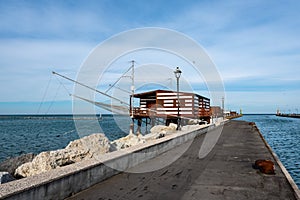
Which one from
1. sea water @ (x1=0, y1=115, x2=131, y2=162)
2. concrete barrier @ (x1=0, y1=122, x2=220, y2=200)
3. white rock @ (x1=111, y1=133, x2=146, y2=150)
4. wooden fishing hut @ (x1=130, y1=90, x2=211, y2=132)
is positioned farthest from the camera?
wooden fishing hut @ (x1=130, y1=90, x2=211, y2=132)

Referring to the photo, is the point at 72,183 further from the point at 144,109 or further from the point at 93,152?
the point at 144,109

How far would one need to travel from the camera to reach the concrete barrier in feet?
14.6

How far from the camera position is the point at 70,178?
217 inches

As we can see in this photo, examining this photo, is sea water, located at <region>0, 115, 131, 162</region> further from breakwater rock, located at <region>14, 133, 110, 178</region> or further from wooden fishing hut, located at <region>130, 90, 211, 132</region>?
breakwater rock, located at <region>14, 133, 110, 178</region>

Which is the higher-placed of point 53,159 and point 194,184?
point 53,159

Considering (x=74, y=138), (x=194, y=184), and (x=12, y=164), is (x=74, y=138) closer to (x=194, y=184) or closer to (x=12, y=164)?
(x=12, y=164)

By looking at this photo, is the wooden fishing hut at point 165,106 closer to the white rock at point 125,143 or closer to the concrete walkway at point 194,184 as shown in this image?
the white rock at point 125,143

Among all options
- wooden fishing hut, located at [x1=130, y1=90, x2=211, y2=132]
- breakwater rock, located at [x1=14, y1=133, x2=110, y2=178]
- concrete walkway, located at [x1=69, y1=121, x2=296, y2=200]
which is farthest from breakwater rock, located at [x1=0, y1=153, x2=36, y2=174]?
wooden fishing hut, located at [x1=130, y1=90, x2=211, y2=132]

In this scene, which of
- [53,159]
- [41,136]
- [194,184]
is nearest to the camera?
[194,184]

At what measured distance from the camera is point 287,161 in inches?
675

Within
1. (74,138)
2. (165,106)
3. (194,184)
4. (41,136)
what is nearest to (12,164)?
(194,184)

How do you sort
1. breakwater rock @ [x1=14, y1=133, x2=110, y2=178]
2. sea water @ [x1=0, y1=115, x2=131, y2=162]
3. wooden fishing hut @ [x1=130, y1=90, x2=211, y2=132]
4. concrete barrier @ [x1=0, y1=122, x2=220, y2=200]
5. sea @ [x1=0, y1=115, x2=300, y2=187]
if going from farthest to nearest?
wooden fishing hut @ [x1=130, y1=90, x2=211, y2=132] → sea water @ [x1=0, y1=115, x2=131, y2=162] → sea @ [x1=0, y1=115, x2=300, y2=187] → breakwater rock @ [x1=14, y1=133, x2=110, y2=178] → concrete barrier @ [x1=0, y1=122, x2=220, y2=200]

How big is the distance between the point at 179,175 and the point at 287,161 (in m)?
12.1

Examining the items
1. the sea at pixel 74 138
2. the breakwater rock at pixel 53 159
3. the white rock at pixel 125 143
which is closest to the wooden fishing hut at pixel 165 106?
the sea at pixel 74 138
